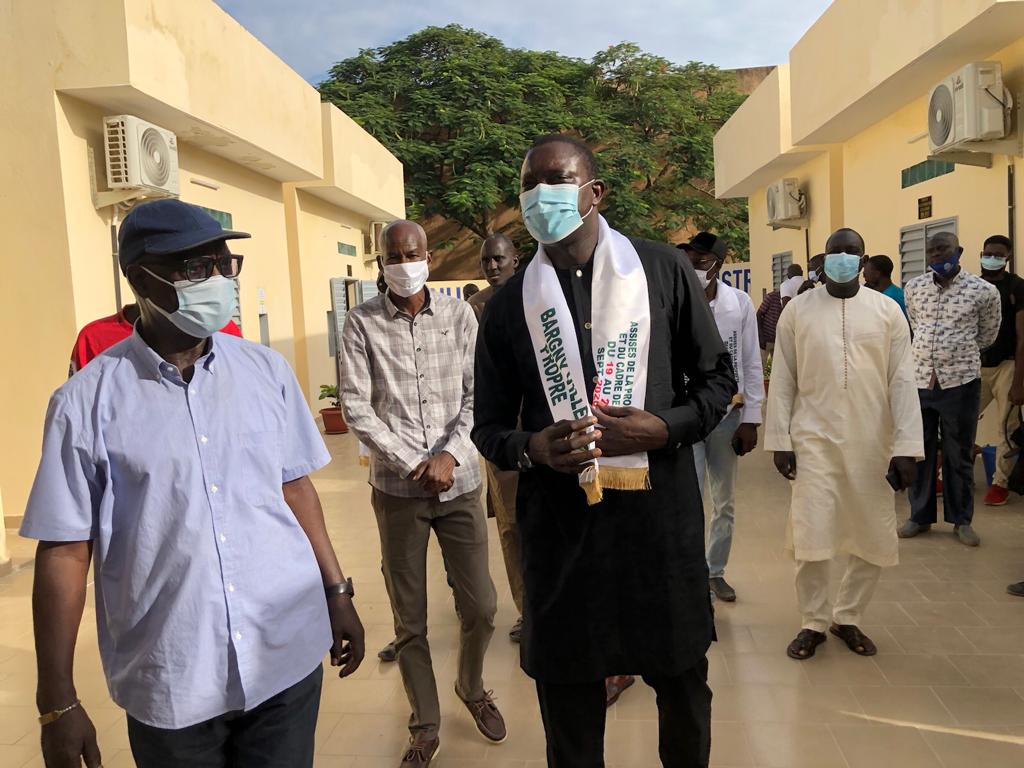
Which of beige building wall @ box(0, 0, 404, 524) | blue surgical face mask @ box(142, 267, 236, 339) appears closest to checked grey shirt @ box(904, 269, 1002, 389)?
blue surgical face mask @ box(142, 267, 236, 339)

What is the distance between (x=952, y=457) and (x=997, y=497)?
1235mm

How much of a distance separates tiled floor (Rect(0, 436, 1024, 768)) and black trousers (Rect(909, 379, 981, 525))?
0.44 meters

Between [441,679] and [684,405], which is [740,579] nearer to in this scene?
[441,679]

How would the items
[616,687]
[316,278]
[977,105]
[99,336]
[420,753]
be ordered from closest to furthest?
[420,753] → [616,687] → [99,336] → [977,105] → [316,278]

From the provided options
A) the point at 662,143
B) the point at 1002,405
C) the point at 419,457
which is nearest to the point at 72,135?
the point at 419,457

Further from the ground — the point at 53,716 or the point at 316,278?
the point at 316,278

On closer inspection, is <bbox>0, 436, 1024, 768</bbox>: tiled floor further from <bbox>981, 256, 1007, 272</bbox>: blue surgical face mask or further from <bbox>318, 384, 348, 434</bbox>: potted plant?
<bbox>318, 384, 348, 434</bbox>: potted plant

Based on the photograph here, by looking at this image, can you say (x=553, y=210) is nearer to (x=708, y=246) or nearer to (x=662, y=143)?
(x=708, y=246)

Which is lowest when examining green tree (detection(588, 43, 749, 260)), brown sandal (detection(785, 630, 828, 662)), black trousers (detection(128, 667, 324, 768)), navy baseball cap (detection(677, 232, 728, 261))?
brown sandal (detection(785, 630, 828, 662))

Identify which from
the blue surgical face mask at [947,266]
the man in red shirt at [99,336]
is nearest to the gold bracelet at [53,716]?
the man in red shirt at [99,336]

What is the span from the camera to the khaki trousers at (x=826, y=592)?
411 cm

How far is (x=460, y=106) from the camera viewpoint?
25.5 metres

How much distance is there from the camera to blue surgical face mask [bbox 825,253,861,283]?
398cm

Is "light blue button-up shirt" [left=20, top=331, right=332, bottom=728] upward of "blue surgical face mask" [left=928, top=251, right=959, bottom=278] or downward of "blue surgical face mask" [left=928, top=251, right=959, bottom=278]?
downward
